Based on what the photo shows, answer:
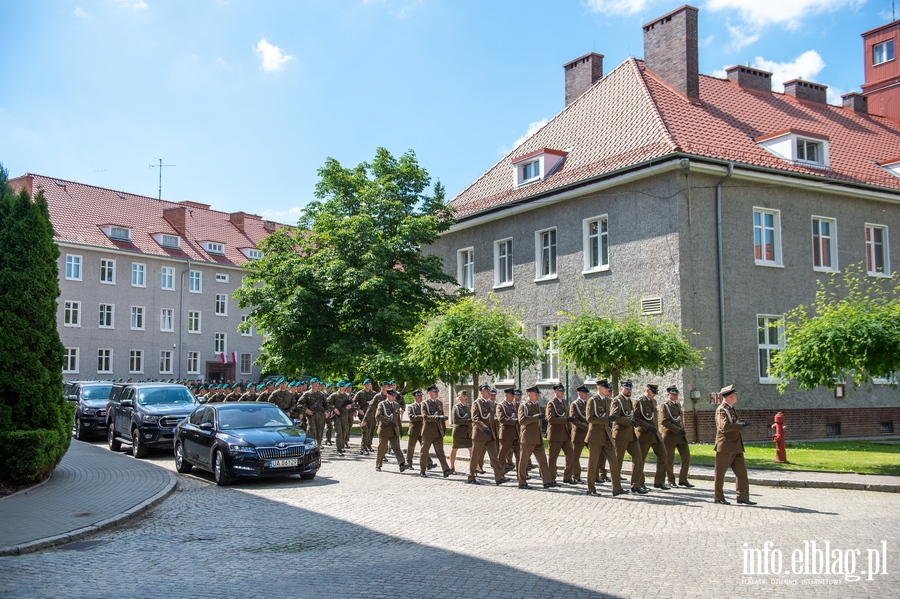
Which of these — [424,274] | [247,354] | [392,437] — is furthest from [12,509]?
[247,354]

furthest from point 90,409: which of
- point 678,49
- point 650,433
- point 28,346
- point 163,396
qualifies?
point 678,49

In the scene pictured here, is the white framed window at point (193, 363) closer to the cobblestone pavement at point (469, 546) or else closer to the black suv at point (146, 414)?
the black suv at point (146, 414)

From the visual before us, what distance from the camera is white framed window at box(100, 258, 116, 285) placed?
49.0 meters

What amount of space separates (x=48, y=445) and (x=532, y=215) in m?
17.6

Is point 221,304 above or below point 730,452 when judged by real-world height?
above

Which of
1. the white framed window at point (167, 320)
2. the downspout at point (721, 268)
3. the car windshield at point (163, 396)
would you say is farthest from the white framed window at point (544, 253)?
the white framed window at point (167, 320)

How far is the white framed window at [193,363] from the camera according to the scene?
53688mm

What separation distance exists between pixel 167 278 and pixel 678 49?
36642mm

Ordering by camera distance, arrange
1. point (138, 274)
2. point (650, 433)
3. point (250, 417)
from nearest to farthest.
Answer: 1. point (650, 433)
2. point (250, 417)
3. point (138, 274)

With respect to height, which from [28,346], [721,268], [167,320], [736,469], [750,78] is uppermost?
[750,78]

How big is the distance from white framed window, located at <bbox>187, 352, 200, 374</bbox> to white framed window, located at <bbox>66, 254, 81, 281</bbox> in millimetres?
8995

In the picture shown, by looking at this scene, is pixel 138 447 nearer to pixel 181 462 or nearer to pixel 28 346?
pixel 181 462

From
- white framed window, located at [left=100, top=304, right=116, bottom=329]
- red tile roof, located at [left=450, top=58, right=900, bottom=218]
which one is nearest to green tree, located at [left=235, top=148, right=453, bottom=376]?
red tile roof, located at [left=450, top=58, right=900, bottom=218]

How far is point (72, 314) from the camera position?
47688 mm
